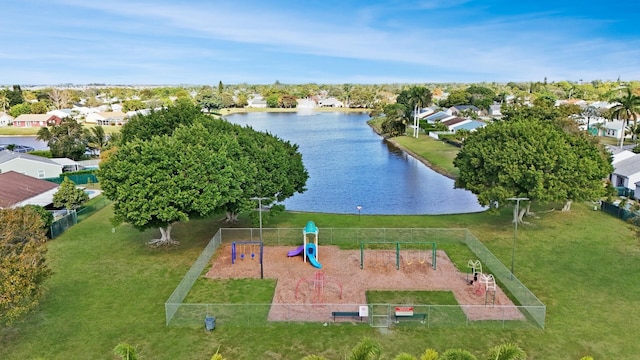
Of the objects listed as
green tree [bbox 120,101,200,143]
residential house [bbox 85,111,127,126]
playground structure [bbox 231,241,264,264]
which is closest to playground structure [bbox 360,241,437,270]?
playground structure [bbox 231,241,264,264]

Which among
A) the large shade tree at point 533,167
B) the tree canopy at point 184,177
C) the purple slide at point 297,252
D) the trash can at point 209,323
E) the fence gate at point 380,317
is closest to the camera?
the trash can at point 209,323

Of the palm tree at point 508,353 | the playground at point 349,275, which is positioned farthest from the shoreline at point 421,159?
the palm tree at point 508,353

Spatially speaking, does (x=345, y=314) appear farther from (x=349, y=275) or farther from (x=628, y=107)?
(x=628, y=107)

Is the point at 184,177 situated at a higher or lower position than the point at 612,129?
higher

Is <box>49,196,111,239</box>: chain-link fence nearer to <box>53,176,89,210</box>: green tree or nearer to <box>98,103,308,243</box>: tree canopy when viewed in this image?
<box>53,176,89,210</box>: green tree

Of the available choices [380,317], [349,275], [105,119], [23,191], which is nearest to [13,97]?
[105,119]

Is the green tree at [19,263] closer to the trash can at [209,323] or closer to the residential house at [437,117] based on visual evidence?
the trash can at [209,323]
